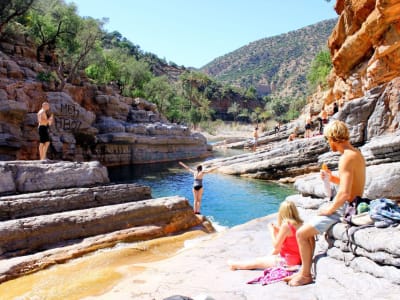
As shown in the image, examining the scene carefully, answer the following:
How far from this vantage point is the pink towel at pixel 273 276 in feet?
16.9

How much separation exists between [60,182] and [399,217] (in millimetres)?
8993

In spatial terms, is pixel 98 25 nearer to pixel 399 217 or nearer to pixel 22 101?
pixel 22 101

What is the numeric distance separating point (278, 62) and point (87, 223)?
151424mm

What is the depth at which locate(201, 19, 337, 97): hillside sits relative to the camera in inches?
5349

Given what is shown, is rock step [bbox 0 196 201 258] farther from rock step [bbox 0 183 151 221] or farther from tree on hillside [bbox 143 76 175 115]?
tree on hillside [bbox 143 76 175 115]

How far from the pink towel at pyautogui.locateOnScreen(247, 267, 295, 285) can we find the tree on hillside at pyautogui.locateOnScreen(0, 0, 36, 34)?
88.7 feet

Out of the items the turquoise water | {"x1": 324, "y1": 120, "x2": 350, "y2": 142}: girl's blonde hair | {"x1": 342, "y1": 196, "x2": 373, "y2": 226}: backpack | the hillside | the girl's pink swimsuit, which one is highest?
the hillside

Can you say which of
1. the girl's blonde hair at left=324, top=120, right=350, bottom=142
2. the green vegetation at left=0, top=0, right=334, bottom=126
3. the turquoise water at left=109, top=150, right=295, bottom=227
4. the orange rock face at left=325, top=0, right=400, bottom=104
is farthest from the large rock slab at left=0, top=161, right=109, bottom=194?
the orange rock face at left=325, top=0, right=400, bottom=104

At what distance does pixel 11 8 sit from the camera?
26.3m

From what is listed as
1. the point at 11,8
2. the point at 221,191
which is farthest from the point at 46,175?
the point at 11,8

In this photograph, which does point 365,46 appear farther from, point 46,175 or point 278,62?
point 278,62

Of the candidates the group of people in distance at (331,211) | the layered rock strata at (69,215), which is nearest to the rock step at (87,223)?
the layered rock strata at (69,215)

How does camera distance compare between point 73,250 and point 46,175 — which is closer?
point 73,250

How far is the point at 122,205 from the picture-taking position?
1021 cm
